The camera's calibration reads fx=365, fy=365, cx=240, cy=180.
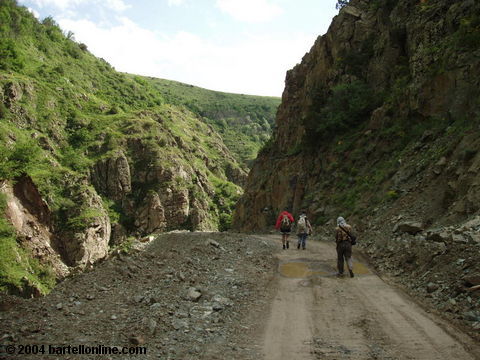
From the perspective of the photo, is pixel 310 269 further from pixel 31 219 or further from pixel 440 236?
pixel 31 219

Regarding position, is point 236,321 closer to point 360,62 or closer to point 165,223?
point 360,62

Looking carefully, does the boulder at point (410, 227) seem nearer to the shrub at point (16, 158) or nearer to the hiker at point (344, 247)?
the hiker at point (344, 247)

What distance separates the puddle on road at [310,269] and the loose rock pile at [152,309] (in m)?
0.73

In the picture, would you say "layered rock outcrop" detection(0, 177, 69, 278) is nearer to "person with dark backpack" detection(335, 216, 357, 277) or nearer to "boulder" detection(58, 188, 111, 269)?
"boulder" detection(58, 188, 111, 269)

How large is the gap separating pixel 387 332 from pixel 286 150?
3097 cm

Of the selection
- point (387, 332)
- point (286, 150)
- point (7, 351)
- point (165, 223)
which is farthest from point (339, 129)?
point (165, 223)

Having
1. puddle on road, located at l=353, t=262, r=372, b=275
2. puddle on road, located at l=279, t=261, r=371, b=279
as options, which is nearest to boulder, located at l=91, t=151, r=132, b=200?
puddle on road, located at l=279, t=261, r=371, b=279

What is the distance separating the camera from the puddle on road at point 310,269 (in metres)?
10.3

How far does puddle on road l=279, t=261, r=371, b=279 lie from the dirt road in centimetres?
57

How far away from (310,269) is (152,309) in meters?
5.75

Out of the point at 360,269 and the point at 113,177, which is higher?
the point at 360,269

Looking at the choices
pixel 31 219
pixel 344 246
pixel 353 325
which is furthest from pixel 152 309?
pixel 31 219

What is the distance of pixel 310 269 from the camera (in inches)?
430

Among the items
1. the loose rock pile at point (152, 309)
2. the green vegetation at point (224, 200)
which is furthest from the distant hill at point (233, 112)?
the loose rock pile at point (152, 309)
